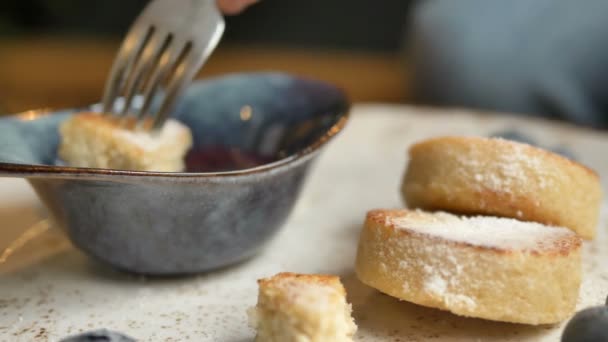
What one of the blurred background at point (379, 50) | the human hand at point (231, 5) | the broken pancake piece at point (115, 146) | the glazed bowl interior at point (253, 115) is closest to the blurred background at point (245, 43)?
the blurred background at point (379, 50)

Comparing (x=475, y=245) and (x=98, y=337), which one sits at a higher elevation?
(x=475, y=245)

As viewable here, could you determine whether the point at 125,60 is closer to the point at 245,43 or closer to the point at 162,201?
the point at 162,201

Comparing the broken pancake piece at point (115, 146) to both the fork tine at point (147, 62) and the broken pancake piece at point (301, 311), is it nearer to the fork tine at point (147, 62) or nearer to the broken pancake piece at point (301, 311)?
the fork tine at point (147, 62)

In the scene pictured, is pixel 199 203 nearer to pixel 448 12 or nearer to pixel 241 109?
pixel 241 109

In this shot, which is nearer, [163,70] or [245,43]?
[163,70]

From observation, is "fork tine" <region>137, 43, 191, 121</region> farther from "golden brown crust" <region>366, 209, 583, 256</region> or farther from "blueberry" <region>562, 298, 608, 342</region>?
"blueberry" <region>562, 298, 608, 342</region>

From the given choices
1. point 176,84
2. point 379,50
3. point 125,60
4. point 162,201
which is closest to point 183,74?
point 176,84
